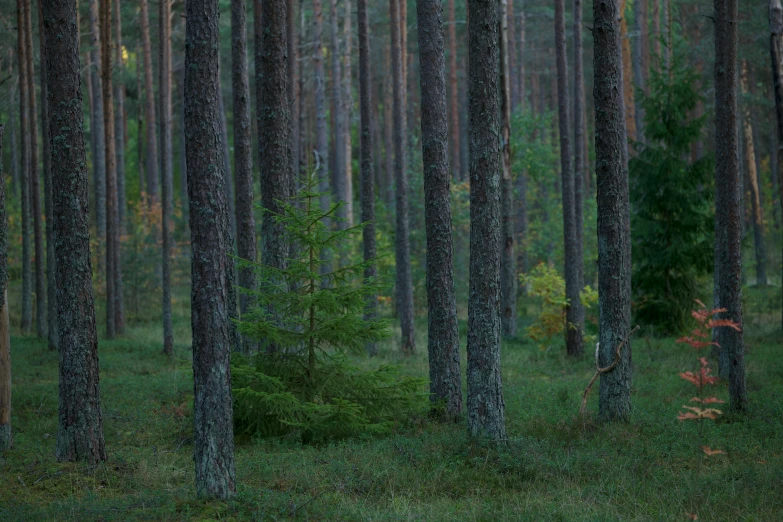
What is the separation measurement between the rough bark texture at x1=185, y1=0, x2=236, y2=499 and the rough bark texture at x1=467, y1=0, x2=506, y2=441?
3148mm

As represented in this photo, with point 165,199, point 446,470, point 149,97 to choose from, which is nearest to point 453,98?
point 149,97

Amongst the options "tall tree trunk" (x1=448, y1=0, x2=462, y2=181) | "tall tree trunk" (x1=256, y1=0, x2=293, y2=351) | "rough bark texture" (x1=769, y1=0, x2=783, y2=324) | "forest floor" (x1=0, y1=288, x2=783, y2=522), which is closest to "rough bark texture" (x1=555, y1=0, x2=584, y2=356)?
"forest floor" (x1=0, y1=288, x2=783, y2=522)

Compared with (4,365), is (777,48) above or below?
above

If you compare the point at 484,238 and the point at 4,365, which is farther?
the point at 4,365

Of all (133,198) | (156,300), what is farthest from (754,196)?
(133,198)

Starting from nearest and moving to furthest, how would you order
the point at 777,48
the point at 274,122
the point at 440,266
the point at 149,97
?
1. the point at 777,48
2. the point at 440,266
3. the point at 274,122
4. the point at 149,97

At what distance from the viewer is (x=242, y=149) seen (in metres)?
13.4

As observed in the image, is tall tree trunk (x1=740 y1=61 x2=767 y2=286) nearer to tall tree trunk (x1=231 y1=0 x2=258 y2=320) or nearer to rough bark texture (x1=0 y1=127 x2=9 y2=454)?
tall tree trunk (x1=231 y1=0 x2=258 y2=320)

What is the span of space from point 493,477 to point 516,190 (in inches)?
1076

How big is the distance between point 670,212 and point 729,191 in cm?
858

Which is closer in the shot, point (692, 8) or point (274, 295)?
point (274, 295)

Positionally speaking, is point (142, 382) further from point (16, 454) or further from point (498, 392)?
point (498, 392)

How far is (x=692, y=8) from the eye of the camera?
3644 centimetres

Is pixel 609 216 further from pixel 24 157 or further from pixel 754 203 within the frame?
pixel 754 203
